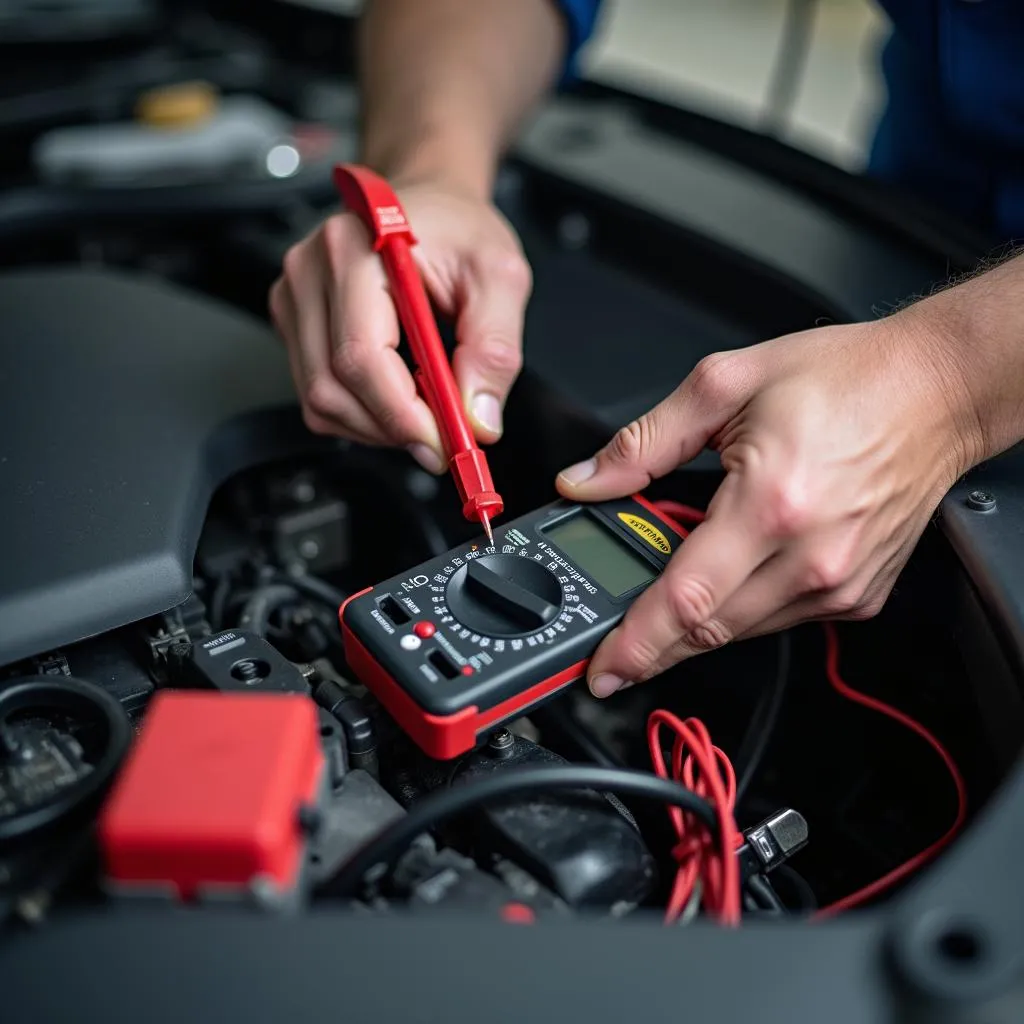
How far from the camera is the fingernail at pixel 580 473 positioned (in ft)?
2.12

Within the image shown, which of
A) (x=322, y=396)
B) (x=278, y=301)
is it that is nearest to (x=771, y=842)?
(x=322, y=396)

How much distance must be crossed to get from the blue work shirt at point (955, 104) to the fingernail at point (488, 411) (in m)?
0.45

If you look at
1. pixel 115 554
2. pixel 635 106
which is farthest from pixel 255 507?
pixel 635 106

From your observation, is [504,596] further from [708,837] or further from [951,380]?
[951,380]

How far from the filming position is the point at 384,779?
1.93 ft

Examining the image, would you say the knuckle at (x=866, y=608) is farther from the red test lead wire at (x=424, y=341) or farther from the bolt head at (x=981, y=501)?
the red test lead wire at (x=424, y=341)

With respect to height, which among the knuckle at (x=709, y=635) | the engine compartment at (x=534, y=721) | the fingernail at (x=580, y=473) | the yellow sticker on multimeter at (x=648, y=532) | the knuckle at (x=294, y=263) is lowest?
the engine compartment at (x=534, y=721)

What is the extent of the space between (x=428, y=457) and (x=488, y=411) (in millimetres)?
49

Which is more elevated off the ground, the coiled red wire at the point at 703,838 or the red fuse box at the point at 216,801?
the red fuse box at the point at 216,801

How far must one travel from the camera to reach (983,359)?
628mm

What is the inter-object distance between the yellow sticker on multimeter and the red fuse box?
24 cm

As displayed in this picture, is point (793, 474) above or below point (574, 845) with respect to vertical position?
above

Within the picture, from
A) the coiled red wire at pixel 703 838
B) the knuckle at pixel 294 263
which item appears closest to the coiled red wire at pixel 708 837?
the coiled red wire at pixel 703 838

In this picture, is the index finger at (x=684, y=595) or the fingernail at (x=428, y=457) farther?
the fingernail at (x=428, y=457)
